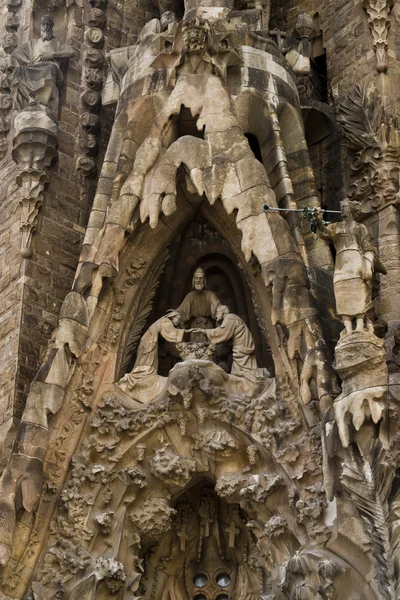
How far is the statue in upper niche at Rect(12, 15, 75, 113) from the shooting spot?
17.2 metres

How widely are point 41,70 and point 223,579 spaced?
21.2ft

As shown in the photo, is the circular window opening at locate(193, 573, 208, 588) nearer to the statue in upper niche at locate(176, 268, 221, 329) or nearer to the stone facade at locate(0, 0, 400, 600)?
the stone facade at locate(0, 0, 400, 600)

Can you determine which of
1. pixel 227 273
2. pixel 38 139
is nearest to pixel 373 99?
pixel 227 273

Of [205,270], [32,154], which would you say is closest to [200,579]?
[205,270]

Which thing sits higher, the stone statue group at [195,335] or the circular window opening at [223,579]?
the stone statue group at [195,335]

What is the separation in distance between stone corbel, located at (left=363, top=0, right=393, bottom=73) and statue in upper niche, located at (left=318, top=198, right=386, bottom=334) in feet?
11.2

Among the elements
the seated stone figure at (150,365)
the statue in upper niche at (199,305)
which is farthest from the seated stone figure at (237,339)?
the seated stone figure at (150,365)

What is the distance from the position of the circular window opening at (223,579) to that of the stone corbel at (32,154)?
4476 mm

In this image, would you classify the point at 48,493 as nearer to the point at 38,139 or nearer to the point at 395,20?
the point at 38,139

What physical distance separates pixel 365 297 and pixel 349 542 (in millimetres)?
2209

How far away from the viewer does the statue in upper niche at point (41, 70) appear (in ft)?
56.4

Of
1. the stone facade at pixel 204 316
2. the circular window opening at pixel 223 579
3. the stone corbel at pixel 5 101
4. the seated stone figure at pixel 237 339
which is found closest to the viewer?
the stone facade at pixel 204 316

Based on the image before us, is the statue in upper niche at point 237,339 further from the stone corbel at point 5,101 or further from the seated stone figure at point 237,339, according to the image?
the stone corbel at point 5,101

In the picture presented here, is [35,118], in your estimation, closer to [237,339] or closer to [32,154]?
[32,154]
